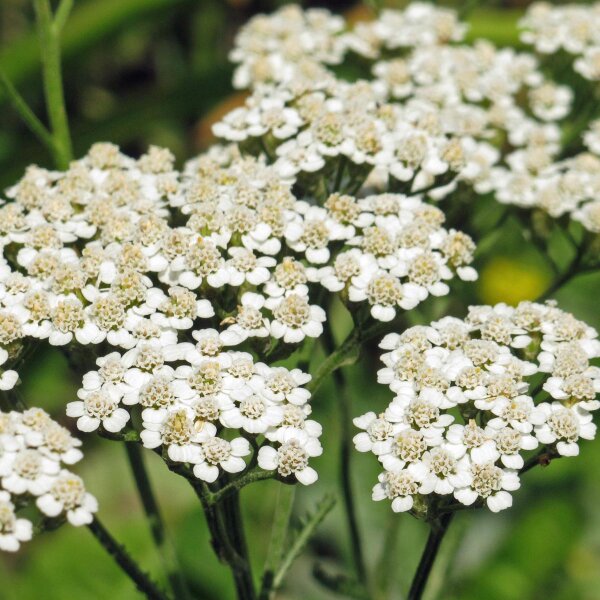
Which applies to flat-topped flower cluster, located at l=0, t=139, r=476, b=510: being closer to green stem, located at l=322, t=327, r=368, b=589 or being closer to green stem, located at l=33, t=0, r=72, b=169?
green stem, located at l=33, t=0, r=72, b=169

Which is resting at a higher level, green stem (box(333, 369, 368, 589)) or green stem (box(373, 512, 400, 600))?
green stem (box(333, 369, 368, 589))

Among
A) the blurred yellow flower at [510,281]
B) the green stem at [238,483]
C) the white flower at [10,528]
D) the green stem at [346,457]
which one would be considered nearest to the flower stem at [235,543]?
the green stem at [238,483]

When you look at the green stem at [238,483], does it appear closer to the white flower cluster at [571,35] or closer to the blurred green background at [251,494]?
the blurred green background at [251,494]

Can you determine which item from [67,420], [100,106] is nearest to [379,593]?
[67,420]

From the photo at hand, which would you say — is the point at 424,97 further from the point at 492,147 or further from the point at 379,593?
the point at 379,593

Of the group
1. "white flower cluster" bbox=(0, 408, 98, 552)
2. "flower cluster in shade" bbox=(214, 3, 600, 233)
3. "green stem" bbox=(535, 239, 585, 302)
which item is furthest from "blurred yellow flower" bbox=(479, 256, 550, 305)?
"white flower cluster" bbox=(0, 408, 98, 552)

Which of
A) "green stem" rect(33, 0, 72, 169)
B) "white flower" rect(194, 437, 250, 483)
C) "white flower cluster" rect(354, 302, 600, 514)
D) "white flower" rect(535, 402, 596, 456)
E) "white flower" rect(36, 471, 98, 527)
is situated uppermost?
"green stem" rect(33, 0, 72, 169)
